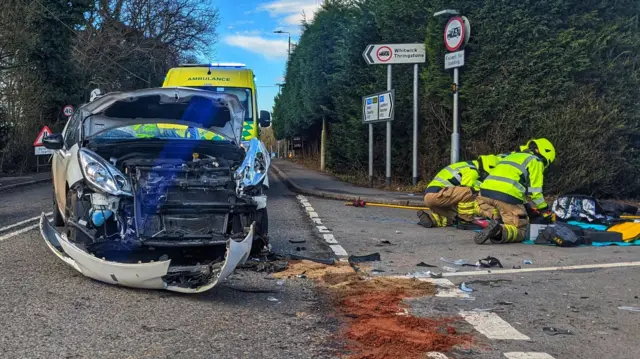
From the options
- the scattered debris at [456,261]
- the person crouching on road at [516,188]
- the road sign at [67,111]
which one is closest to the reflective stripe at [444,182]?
the person crouching on road at [516,188]

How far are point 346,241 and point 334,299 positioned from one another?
10.4ft

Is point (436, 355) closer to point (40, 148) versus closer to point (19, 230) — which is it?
point (19, 230)

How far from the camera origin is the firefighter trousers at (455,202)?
949 cm

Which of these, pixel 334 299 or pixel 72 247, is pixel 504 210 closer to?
pixel 334 299

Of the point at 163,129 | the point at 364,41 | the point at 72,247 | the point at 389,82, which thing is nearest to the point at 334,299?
the point at 72,247

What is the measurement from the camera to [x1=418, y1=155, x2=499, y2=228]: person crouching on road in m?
9.52

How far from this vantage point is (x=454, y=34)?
1338 centimetres

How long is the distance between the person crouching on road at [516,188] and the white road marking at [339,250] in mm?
1918

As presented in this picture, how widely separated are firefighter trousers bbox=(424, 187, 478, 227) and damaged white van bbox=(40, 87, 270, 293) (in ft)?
13.4

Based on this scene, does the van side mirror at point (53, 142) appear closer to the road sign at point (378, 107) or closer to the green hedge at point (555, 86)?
the green hedge at point (555, 86)

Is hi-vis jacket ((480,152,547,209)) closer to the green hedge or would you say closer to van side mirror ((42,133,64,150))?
the green hedge

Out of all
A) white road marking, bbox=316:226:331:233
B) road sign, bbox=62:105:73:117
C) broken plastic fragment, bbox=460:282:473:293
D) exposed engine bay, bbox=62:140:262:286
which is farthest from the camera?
road sign, bbox=62:105:73:117

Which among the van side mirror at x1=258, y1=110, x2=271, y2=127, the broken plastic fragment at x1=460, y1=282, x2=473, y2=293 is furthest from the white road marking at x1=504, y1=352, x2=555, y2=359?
the van side mirror at x1=258, y1=110, x2=271, y2=127

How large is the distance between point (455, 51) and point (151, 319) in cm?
1058
